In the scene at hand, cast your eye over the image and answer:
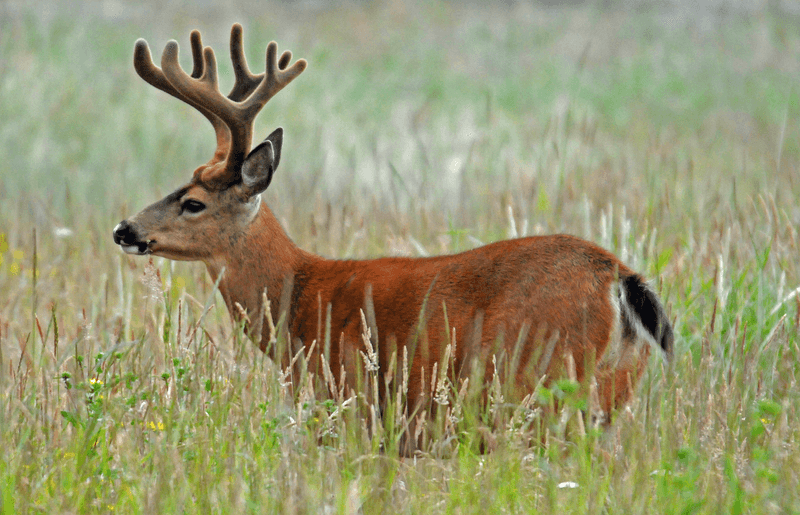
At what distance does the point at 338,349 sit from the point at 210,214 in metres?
0.95

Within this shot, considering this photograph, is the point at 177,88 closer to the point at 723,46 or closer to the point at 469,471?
the point at 469,471

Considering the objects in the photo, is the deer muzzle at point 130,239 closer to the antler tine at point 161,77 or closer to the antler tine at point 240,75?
the antler tine at point 161,77

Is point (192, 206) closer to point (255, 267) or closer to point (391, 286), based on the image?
point (255, 267)

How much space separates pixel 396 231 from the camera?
23.3 feet

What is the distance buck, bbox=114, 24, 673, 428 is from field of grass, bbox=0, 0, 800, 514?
0.65 feet

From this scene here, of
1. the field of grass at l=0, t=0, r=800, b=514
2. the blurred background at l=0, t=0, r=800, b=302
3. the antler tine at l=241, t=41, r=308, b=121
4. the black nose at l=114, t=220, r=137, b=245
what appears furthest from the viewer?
the blurred background at l=0, t=0, r=800, b=302

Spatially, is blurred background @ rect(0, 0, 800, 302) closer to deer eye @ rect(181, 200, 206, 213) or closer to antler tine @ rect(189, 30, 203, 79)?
deer eye @ rect(181, 200, 206, 213)

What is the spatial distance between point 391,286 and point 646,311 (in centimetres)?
108

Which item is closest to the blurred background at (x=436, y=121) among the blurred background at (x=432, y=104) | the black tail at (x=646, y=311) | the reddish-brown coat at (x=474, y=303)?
Result: the blurred background at (x=432, y=104)

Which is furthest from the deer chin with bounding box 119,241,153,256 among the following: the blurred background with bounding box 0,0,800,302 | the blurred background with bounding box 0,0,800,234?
the blurred background with bounding box 0,0,800,234

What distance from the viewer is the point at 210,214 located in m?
4.70

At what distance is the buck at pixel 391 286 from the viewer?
148 inches

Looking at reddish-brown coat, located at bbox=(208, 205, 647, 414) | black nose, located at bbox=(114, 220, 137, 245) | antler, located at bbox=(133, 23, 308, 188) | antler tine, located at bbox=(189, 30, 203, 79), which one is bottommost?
reddish-brown coat, located at bbox=(208, 205, 647, 414)

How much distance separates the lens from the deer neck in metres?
4.66
